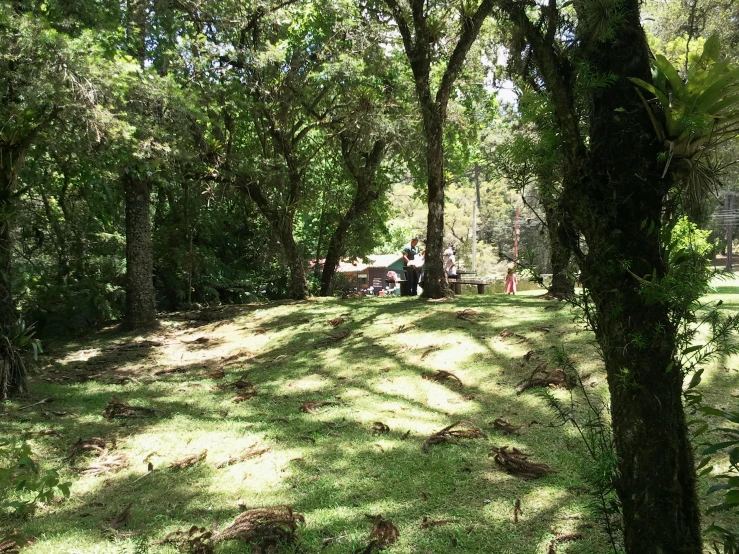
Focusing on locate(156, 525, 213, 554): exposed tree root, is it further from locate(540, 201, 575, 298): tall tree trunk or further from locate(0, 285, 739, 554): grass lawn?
locate(540, 201, 575, 298): tall tree trunk

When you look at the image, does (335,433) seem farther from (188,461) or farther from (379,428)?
(188,461)

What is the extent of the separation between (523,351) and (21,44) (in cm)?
652

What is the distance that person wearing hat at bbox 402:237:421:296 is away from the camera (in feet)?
46.7

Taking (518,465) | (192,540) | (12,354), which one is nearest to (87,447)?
(12,354)

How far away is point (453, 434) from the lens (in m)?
4.67

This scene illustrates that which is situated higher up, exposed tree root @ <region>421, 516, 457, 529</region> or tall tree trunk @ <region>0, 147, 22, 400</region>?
tall tree trunk @ <region>0, 147, 22, 400</region>

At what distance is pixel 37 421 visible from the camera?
534cm

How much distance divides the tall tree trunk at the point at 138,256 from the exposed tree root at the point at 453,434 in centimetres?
810

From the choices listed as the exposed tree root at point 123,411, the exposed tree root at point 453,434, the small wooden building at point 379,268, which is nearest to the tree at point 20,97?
the exposed tree root at point 123,411

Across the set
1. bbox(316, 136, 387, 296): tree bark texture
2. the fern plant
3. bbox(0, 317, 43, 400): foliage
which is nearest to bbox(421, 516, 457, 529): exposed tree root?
the fern plant

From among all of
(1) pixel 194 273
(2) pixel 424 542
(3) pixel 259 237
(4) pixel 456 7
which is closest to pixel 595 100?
(2) pixel 424 542

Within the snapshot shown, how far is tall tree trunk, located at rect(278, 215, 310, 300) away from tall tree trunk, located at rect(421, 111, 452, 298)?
3.80 metres

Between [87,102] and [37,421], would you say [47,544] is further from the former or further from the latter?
[87,102]

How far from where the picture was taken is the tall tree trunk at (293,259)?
507 inches
